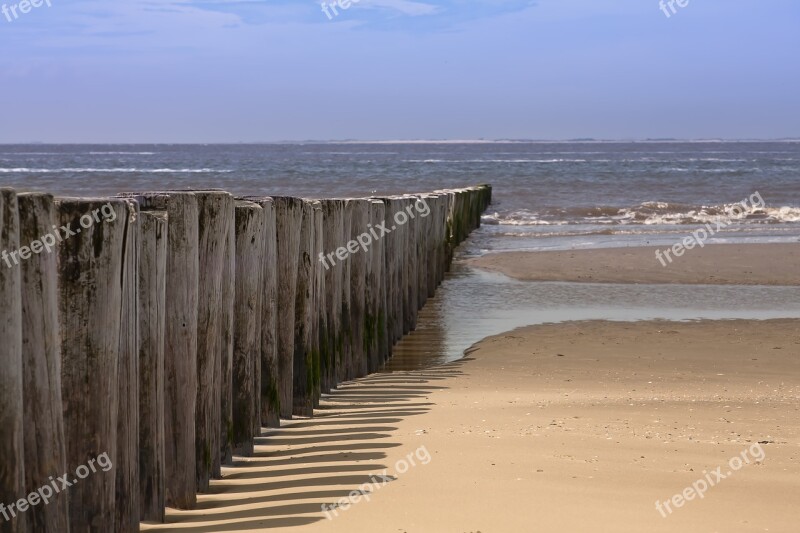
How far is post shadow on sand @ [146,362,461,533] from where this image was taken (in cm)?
384

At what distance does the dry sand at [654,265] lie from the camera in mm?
13820

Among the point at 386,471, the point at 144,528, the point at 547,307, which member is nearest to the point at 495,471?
the point at 386,471

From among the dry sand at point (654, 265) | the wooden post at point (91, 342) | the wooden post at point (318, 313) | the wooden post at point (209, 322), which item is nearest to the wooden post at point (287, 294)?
the wooden post at point (318, 313)

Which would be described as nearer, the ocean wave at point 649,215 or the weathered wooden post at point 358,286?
the weathered wooden post at point 358,286

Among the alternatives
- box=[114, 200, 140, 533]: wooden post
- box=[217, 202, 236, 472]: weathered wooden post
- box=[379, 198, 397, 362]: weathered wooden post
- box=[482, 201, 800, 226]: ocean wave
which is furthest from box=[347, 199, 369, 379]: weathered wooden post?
box=[482, 201, 800, 226]: ocean wave

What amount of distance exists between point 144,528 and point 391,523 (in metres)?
0.89

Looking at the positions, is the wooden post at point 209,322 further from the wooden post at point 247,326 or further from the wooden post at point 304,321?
the wooden post at point 304,321

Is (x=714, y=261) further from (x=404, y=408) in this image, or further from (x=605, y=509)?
(x=605, y=509)

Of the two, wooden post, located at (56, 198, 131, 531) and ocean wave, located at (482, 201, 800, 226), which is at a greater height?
wooden post, located at (56, 198, 131, 531)

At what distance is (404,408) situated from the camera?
590 cm

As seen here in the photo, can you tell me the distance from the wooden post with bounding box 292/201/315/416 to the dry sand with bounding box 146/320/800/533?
6.5 inches

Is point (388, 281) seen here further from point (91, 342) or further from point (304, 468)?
point (91, 342)

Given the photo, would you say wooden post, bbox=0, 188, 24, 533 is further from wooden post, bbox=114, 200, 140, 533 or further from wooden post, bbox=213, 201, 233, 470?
wooden post, bbox=213, 201, 233, 470

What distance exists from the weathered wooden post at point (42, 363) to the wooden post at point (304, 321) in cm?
291
